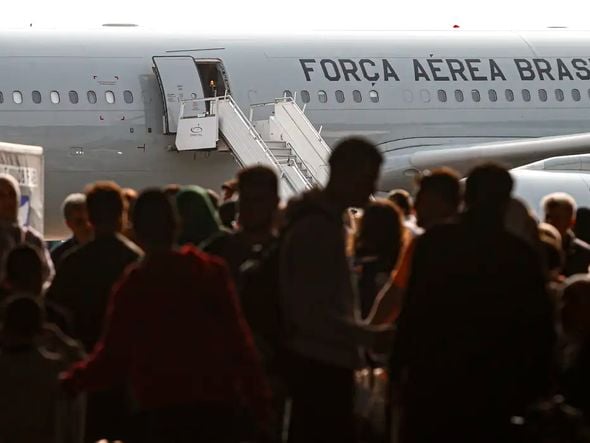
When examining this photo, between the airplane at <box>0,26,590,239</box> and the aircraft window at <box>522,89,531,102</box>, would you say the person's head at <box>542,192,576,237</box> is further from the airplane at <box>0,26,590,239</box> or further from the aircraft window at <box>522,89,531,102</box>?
the aircraft window at <box>522,89,531,102</box>

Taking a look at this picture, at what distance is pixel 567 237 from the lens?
39.5 ft

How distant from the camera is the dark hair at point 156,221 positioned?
8.23 metres

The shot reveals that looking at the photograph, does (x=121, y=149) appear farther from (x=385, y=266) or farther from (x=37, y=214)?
(x=385, y=266)

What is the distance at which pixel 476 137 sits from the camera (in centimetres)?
3130

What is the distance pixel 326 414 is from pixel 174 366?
831mm

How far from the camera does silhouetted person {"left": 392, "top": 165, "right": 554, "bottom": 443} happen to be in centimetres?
830

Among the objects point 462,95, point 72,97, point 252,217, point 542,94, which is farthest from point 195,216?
point 542,94

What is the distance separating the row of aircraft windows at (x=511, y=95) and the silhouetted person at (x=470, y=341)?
74.0 feet

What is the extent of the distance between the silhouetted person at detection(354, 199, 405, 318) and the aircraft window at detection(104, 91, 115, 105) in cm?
1860

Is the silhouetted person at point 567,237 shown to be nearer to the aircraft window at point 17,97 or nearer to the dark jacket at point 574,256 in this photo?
the dark jacket at point 574,256

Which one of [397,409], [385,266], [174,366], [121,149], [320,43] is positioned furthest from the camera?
[320,43]

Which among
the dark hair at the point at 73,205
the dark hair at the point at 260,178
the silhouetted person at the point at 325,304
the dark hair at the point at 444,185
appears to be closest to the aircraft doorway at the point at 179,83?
the dark hair at the point at 73,205

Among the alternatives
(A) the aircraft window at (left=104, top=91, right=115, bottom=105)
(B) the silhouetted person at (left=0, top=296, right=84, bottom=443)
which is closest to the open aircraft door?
(A) the aircraft window at (left=104, top=91, right=115, bottom=105)

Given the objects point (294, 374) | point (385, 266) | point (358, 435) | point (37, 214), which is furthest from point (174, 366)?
point (37, 214)
